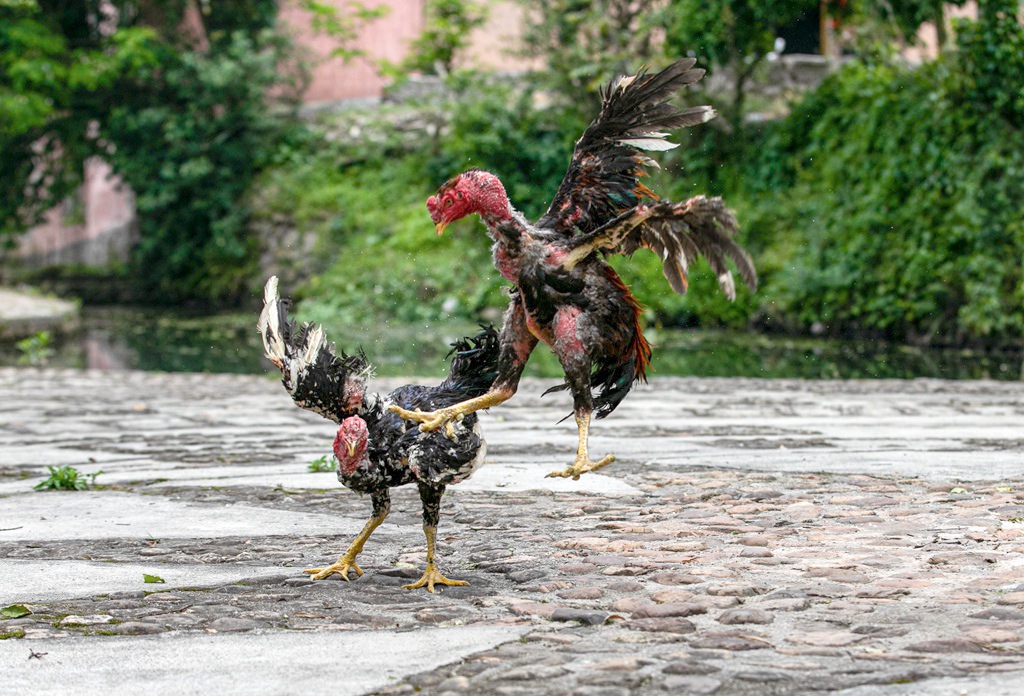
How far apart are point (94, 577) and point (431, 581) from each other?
3.48ft

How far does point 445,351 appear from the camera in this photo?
570 inches

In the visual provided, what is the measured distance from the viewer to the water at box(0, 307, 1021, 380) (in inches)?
474

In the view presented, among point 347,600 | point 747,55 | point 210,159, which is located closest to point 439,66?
point 210,159

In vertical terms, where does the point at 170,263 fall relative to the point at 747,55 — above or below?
below

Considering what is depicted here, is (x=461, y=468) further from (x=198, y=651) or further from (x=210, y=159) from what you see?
(x=210, y=159)

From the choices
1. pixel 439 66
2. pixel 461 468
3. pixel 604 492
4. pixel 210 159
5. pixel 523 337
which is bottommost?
pixel 604 492

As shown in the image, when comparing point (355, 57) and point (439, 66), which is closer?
point (439, 66)

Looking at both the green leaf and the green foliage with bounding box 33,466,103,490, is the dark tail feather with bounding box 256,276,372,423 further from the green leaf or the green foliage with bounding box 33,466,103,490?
the green foliage with bounding box 33,466,103,490

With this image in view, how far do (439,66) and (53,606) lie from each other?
63.2ft

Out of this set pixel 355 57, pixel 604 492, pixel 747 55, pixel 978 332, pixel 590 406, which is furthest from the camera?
pixel 355 57

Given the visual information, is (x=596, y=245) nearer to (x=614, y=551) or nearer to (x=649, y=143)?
(x=649, y=143)

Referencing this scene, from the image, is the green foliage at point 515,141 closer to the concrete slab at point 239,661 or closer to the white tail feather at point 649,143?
the white tail feather at point 649,143

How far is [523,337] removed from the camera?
14.4 ft

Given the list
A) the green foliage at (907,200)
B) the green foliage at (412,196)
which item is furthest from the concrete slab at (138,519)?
the green foliage at (412,196)
